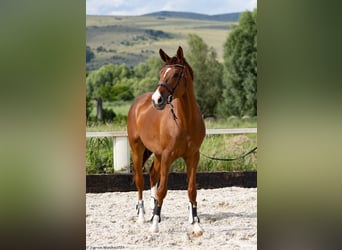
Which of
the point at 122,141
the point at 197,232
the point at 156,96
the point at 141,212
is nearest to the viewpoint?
the point at 156,96

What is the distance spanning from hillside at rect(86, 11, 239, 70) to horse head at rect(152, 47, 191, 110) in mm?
199

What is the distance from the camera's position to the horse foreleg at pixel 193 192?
269 cm

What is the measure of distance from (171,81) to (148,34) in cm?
45

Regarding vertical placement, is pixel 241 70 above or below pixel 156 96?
above

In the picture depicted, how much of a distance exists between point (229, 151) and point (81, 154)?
3.68 ft

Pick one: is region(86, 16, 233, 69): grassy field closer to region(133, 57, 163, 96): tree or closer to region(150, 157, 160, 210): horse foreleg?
→ region(133, 57, 163, 96): tree

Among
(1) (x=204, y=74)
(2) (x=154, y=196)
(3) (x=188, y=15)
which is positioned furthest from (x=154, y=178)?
(3) (x=188, y=15)

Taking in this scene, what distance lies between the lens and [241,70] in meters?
3.00

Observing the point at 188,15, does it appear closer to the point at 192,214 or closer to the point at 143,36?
the point at 143,36

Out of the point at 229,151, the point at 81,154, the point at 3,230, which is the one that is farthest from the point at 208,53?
the point at 3,230

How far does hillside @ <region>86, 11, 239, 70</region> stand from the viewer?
2846 millimetres

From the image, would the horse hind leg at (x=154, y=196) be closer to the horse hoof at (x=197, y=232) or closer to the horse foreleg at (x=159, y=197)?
the horse foreleg at (x=159, y=197)

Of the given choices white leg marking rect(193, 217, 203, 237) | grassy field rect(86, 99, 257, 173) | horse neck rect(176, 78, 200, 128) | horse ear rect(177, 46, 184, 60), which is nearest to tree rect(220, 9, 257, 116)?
grassy field rect(86, 99, 257, 173)

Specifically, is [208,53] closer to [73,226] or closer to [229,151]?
[229,151]
